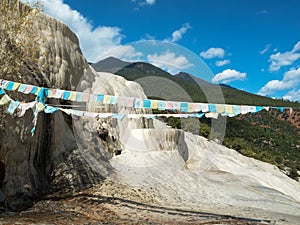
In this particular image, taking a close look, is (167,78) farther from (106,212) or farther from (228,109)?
(106,212)

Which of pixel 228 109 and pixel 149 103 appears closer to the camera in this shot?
pixel 228 109

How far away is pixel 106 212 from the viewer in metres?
8.23

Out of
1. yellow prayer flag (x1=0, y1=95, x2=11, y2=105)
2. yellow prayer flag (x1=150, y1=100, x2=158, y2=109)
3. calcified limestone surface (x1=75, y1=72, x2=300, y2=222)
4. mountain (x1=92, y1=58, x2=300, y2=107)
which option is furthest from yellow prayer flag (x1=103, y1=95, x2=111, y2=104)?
mountain (x1=92, y1=58, x2=300, y2=107)

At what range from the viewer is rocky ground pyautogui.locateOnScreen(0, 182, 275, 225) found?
730 cm

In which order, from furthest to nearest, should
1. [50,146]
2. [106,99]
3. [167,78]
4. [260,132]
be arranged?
1. [260,132]
2. [167,78]
3. [50,146]
4. [106,99]

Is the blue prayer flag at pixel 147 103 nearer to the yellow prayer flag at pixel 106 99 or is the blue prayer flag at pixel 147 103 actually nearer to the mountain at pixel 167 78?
the yellow prayer flag at pixel 106 99

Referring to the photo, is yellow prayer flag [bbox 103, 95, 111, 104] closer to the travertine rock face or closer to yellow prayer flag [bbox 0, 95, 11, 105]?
yellow prayer flag [bbox 0, 95, 11, 105]

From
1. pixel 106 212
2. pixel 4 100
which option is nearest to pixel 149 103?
pixel 106 212

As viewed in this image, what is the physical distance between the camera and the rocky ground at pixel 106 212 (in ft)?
23.9

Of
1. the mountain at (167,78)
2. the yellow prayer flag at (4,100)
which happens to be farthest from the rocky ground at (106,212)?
the mountain at (167,78)

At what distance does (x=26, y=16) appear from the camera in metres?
9.18

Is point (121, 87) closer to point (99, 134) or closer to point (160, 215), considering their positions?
point (99, 134)

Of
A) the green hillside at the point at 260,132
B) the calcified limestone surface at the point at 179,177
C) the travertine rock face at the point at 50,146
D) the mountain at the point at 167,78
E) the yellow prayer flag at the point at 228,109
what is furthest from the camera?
the green hillside at the point at 260,132

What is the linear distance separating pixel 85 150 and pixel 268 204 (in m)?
6.85
